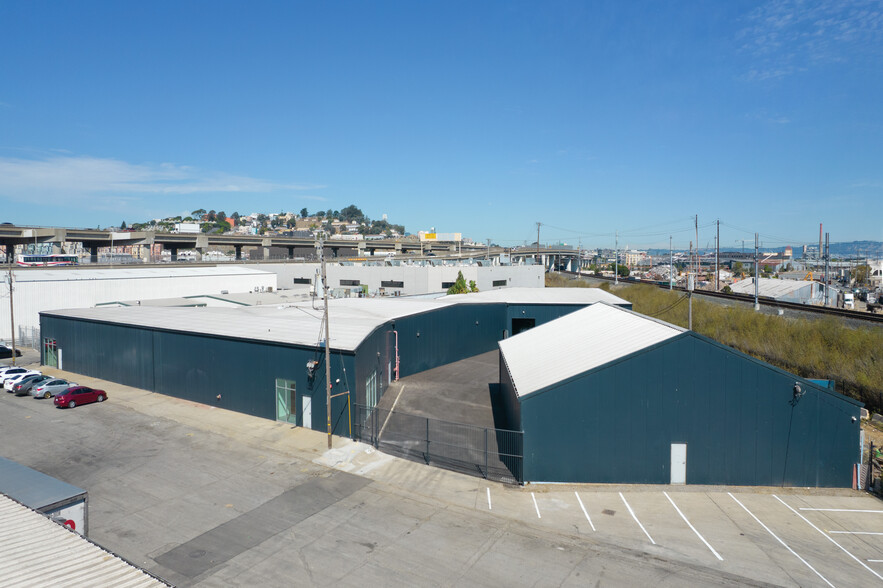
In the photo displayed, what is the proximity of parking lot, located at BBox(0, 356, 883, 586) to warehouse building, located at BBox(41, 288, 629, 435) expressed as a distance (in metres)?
3.40

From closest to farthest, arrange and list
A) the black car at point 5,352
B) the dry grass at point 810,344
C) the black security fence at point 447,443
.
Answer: the black security fence at point 447,443 → the dry grass at point 810,344 → the black car at point 5,352

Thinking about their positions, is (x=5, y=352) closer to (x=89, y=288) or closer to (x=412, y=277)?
(x=89, y=288)

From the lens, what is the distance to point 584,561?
1271cm

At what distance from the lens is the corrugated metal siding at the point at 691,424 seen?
17.1m

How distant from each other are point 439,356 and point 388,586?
86.3 ft

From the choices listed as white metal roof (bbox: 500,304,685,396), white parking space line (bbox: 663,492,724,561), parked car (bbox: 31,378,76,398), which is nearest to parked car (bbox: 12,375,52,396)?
parked car (bbox: 31,378,76,398)

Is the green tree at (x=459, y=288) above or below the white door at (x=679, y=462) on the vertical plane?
above

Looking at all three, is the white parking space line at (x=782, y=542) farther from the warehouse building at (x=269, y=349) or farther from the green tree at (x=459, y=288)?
the green tree at (x=459, y=288)

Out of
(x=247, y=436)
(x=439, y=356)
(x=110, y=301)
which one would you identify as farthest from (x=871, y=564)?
(x=110, y=301)

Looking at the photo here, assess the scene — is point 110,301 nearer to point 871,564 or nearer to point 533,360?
point 533,360

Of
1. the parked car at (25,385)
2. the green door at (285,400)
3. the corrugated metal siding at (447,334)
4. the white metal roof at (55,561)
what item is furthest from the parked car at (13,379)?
the white metal roof at (55,561)

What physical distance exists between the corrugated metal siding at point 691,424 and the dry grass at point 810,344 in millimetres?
14486

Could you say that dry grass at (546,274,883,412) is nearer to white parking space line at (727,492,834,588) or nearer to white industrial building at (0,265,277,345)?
white parking space line at (727,492,834,588)

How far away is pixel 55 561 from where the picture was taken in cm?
750
